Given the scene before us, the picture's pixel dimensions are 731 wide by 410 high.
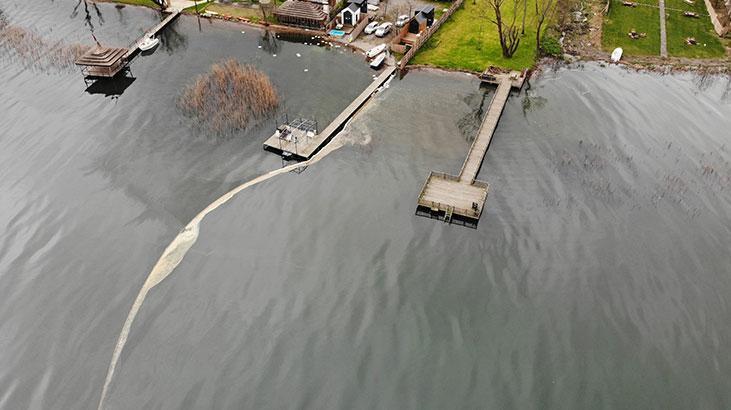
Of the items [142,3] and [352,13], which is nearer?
[352,13]

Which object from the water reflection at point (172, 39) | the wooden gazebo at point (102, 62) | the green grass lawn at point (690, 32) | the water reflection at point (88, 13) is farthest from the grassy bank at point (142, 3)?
the green grass lawn at point (690, 32)

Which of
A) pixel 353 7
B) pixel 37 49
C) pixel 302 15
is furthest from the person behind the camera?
pixel 302 15

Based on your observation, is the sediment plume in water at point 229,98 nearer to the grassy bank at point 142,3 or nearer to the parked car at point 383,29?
the parked car at point 383,29

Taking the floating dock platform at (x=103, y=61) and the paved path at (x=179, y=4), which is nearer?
the floating dock platform at (x=103, y=61)

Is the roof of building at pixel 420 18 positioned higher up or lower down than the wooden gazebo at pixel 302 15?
higher up

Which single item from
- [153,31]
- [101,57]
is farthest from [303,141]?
[153,31]

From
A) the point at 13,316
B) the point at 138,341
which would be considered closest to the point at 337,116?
the point at 138,341

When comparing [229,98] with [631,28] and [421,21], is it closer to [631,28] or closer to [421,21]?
[421,21]

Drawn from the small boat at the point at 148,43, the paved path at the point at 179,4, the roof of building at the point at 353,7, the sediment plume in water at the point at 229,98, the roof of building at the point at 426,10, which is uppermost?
the roof of building at the point at 353,7

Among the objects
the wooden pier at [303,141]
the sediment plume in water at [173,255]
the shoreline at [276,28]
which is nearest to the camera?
the sediment plume in water at [173,255]
